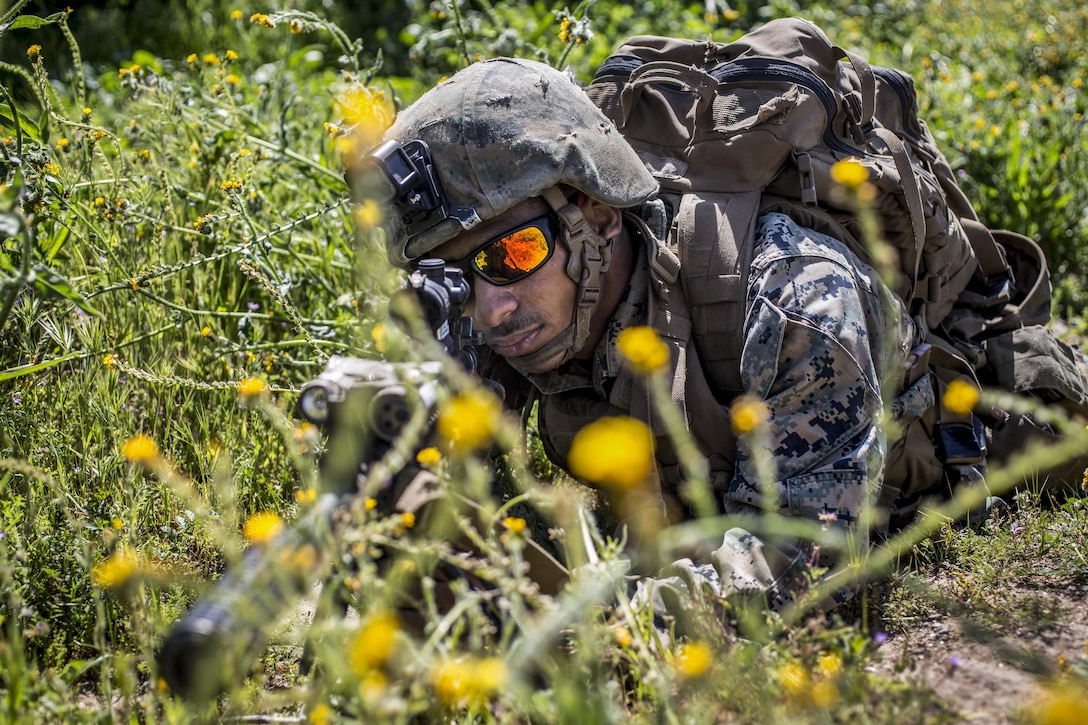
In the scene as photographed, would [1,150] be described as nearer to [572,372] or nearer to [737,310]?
[572,372]

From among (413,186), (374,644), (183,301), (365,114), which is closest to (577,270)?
(413,186)

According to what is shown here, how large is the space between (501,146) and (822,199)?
1014 millimetres

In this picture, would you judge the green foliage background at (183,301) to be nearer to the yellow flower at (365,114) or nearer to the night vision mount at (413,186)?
the yellow flower at (365,114)

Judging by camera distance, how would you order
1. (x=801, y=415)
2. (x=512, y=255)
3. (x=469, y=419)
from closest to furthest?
(x=469, y=419)
(x=801, y=415)
(x=512, y=255)

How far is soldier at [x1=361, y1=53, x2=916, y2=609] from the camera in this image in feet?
7.83

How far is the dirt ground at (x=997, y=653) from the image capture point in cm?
190

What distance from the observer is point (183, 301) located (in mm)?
3564

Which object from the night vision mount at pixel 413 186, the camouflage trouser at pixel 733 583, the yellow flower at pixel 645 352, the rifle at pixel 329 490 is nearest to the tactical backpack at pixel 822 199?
the camouflage trouser at pixel 733 583

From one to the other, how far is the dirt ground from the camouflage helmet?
1.41 metres

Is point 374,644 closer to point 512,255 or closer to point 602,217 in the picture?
point 512,255

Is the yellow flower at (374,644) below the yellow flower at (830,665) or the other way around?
the other way around

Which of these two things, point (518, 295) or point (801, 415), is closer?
point (801, 415)

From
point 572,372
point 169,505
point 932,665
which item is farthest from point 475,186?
point 932,665

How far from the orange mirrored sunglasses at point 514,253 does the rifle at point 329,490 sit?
0.39 metres
